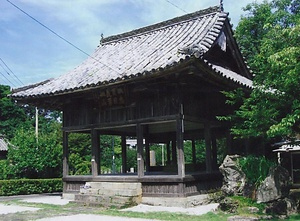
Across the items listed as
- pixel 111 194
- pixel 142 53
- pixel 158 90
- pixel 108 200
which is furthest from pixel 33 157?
pixel 158 90

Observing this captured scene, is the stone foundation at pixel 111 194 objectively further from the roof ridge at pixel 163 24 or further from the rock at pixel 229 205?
the roof ridge at pixel 163 24

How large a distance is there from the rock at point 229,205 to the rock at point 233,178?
1.55 ft

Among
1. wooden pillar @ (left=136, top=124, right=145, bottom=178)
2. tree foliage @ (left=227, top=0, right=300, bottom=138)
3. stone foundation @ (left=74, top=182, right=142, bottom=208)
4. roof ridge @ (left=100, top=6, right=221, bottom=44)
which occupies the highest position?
roof ridge @ (left=100, top=6, right=221, bottom=44)

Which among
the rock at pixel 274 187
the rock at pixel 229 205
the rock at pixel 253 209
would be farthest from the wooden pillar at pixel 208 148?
the rock at pixel 253 209

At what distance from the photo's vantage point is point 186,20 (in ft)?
55.0

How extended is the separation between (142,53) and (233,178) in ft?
20.7

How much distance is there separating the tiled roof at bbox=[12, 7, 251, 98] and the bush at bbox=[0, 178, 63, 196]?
21.6ft

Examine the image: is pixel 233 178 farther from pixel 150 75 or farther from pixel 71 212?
pixel 71 212

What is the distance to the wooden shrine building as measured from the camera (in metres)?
12.2

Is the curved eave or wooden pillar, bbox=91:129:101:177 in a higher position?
the curved eave

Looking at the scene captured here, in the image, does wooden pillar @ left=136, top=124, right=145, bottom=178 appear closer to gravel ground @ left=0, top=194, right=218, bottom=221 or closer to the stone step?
the stone step

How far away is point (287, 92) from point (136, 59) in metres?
6.61

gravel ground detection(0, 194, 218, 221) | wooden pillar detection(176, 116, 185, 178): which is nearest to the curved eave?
wooden pillar detection(176, 116, 185, 178)

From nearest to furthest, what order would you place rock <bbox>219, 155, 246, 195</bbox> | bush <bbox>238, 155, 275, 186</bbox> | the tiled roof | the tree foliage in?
1. the tree foliage
2. bush <bbox>238, 155, 275, 186</bbox>
3. rock <bbox>219, 155, 246, 195</bbox>
4. the tiled roof
